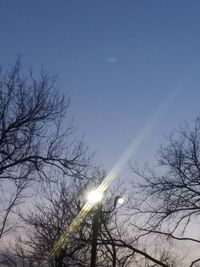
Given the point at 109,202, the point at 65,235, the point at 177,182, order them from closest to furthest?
the point at 177,182 < the point at 65,235 < the point at 109,202

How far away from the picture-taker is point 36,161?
1838 centimetres

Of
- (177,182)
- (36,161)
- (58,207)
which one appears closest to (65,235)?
(58,207)

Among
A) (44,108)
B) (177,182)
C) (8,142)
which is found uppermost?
(44,108)

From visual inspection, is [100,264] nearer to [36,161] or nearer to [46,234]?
[46,234]

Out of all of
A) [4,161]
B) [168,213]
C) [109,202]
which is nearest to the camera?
[4,161]

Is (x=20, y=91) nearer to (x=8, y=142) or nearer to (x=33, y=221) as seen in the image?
(x=8, y=142)

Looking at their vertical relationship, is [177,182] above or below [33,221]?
below

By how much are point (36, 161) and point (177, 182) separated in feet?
21.3

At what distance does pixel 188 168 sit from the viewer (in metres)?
22.0

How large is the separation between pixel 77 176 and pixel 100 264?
57.3 feet

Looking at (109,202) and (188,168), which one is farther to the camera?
(109,202)

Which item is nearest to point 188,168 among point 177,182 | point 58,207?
point 177,182

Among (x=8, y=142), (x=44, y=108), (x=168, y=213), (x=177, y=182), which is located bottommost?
(x=168, y=213)

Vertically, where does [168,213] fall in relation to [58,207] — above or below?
below
